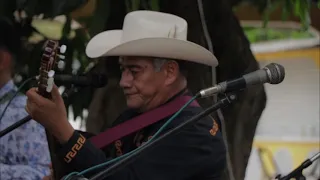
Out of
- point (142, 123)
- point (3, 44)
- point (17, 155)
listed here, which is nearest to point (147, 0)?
point (3, 44)

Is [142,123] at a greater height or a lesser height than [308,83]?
greater

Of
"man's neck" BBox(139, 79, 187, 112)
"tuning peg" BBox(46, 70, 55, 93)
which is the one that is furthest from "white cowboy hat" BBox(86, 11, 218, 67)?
"tuning peg" BBox(46, 70, 55, 93)

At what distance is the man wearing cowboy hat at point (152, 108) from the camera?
8.22 feet

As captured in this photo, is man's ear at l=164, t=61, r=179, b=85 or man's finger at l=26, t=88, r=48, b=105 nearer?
man's finger at l=26, t=88, r=48, b=105

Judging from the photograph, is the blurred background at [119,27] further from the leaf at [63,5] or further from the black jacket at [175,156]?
the black jacket at [175,156]

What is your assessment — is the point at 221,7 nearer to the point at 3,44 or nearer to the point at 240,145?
the point at 240,145

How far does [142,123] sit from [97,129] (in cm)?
154

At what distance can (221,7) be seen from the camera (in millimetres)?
4223

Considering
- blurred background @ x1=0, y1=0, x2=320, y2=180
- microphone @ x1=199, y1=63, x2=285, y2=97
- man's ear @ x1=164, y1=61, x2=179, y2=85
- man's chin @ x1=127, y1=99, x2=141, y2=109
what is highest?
microphone @ x1=199, y1=63, x2=285, y2=97

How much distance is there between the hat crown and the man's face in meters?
0.15

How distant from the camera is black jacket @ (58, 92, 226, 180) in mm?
2520

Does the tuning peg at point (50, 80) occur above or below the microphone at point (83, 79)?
above

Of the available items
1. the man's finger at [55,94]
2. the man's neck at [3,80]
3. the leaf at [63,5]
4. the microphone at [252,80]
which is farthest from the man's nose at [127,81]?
the man's neck at [3,80]

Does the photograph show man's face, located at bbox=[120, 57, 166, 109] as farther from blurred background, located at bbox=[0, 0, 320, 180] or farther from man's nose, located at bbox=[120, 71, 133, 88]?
blurred background, located at bbox=[0, 0, 320, 180]
